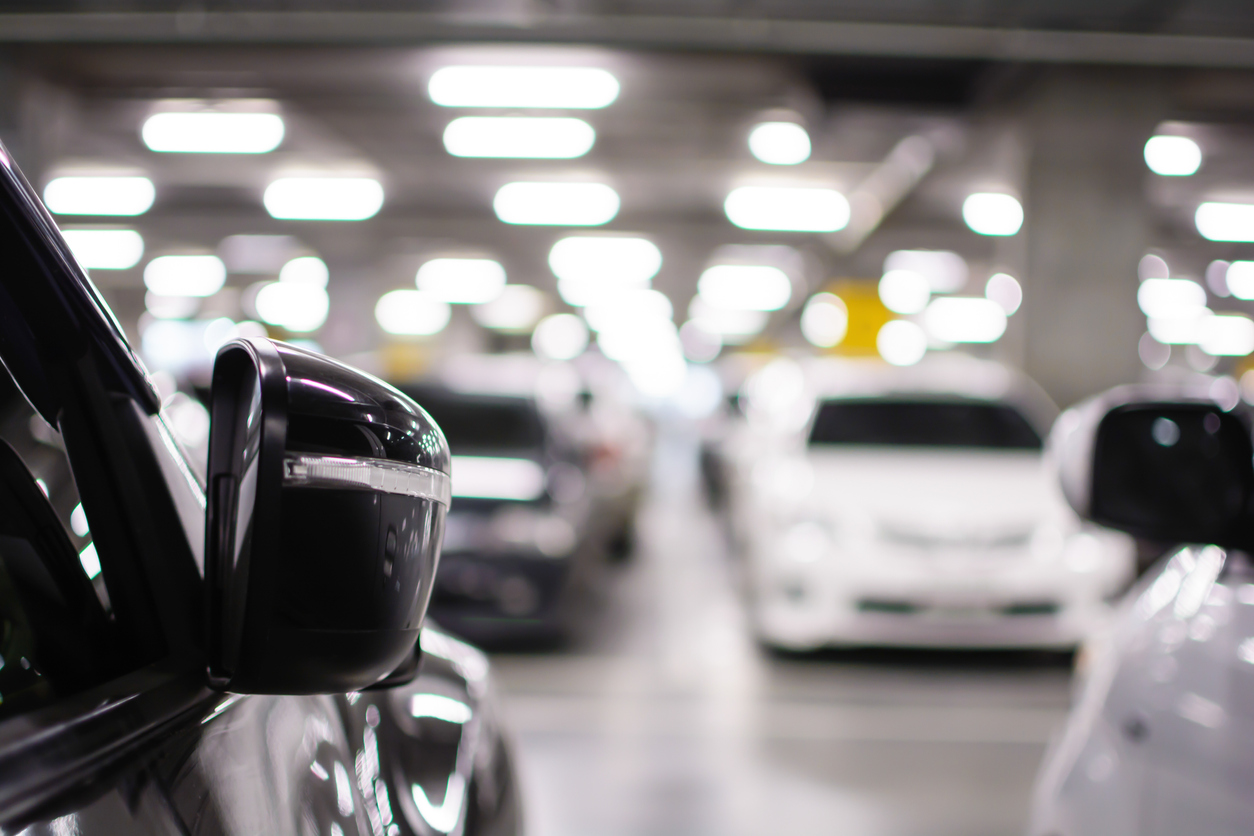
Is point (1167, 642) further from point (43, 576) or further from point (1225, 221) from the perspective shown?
point (1225, 221)

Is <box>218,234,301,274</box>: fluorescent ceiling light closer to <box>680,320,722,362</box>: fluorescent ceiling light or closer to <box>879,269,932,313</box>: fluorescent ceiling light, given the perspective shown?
<box>879,269,932,313</box>: fluorescent ceiling light

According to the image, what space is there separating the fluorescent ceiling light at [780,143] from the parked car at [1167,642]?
13045mm

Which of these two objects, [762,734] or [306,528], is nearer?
[306,528]

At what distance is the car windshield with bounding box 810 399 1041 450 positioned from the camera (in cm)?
652

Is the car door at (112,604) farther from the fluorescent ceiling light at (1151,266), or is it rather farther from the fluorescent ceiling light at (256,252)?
the fluorescent ceiling light at (256,252)

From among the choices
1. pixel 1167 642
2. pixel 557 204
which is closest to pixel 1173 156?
pixel 1167 642

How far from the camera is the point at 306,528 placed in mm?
809

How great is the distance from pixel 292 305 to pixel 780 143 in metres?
21.9

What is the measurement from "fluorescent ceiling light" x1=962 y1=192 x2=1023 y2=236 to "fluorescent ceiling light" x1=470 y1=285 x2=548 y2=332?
49.7ft

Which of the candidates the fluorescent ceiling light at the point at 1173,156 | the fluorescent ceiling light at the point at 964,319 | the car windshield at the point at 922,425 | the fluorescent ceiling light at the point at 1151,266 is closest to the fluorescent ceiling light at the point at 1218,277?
the fluorescent ceiling light at the point at 1173,156

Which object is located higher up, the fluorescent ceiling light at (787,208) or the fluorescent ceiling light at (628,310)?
the fluorescent ceiling light at (628,310)

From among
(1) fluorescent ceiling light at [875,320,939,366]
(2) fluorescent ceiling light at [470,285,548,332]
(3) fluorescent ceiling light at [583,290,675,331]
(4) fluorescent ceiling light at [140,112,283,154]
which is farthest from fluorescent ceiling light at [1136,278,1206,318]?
(1) fluorescent ceiling light at [875,320,939,366]

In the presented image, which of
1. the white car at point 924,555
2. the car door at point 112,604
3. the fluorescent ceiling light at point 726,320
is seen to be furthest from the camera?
the fluorescent ceiling light at point 726,320

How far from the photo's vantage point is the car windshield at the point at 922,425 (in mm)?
6516
